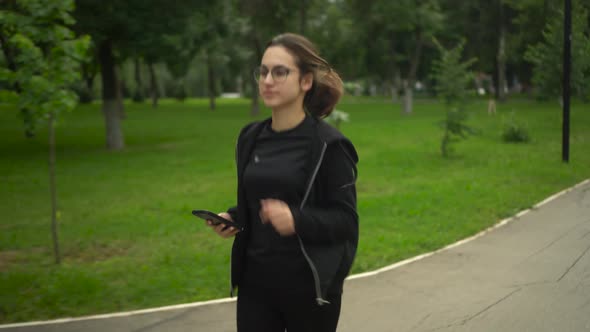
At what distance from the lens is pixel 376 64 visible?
6475 centimetres

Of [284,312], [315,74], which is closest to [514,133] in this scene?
[315,74]

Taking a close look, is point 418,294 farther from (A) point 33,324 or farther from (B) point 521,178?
(B) point 521,178

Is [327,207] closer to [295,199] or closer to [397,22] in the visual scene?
[295,199]

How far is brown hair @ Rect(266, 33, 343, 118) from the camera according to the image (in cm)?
291

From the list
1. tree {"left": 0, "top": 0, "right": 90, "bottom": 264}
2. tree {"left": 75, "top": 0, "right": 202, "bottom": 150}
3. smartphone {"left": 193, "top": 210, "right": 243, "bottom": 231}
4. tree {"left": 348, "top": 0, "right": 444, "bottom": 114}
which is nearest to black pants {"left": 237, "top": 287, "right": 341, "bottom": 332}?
smartphone {"left": 193, "top": 210, "right": 243, "bottom": 231}

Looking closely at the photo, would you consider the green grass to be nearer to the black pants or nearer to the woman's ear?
the black pants

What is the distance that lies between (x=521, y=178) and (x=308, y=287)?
11.6 m

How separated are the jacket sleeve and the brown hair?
309mm

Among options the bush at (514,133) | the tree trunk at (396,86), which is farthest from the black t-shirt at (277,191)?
the tree trunk at (396,86)

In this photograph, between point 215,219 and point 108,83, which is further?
point 108,83

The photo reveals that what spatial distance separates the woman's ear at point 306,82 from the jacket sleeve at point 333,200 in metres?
0.33

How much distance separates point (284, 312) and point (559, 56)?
18.2 meters

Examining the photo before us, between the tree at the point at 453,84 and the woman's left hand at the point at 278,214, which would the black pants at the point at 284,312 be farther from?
the tree at the point at 453,84

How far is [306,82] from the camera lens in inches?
116
